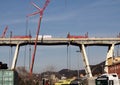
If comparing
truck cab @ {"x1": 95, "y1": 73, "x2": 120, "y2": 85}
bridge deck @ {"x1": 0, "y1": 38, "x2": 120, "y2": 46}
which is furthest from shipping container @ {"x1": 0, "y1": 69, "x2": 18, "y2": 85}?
bridge deck @ {"x1": 0, "y1": 38, "x2": 120, "y2": 46}

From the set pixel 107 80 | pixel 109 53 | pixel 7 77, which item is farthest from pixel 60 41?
pixel 107 80

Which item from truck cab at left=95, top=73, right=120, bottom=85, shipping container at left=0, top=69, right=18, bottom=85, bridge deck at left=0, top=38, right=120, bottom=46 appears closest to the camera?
truck cab at left=95, top=73, right=120, bottom=85

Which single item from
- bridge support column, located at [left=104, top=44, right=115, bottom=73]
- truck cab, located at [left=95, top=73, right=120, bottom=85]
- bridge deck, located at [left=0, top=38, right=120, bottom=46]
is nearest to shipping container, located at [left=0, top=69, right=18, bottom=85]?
truck cab, located at [left=95, top=73, right=120, bottom=85]

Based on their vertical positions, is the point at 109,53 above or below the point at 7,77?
above

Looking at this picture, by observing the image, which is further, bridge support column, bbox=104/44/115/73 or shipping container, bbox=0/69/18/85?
bridge support column, bbox=104/44/115/73

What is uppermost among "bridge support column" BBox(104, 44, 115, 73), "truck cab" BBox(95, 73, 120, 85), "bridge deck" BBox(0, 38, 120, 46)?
"bridge deck" BBox(0, 38, 120, 46)

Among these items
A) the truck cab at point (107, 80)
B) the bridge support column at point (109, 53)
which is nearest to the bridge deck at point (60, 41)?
the bridge support column at point (109, 53)

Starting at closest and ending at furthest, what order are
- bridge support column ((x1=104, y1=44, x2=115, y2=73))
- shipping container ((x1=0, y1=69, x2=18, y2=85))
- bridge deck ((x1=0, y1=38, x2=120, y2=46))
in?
shipping container ((x1=0, y1=69, x2=18, y2=85)), bridge deck ((x1=0, y1=38, x2=120, y2=46)), bridge support column ((x1=104, y1=44, x2=115, y2=73))

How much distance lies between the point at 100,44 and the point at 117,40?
7661 millimetres

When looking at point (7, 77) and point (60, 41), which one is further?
point (60, 41)

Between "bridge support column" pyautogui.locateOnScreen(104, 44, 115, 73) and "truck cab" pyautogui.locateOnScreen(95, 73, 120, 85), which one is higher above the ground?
"bridge support column" pyautogui.locateOnScreen(104, 44, 115, 73)

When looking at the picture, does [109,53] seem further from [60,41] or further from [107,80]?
[107,80]

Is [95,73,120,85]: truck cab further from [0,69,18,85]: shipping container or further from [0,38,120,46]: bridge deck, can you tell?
[0,38,120,46]: bridge deck

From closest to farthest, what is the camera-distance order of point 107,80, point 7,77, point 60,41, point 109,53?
point 107,80
point 7,77
point 60,41
point 109,53
